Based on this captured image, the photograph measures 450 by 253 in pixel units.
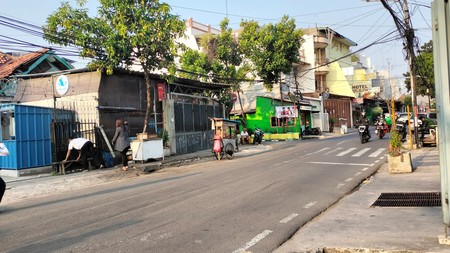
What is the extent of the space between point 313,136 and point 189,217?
33.0 metres

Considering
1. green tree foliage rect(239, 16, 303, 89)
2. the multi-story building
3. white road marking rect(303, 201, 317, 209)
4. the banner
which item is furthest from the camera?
the multi-story building

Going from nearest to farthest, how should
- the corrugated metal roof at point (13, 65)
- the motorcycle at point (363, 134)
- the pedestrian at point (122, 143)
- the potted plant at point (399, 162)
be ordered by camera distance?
the potted plant at point (399, 162)
the pedestrian at point (122, 143)
the corrugated metal roof at point (13, 65)
the motorcycle at point (363, 134)

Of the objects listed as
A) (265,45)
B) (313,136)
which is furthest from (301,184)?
(313,136)

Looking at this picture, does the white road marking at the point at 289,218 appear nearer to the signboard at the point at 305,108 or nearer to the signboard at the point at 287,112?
the signboard at the point at 287,112

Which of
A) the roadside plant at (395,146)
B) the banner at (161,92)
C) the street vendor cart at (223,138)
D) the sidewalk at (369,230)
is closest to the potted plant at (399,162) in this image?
the roadside plant at (395,146)

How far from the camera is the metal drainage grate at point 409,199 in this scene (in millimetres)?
7234

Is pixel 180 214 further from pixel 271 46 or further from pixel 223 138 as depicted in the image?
pixel 271 46

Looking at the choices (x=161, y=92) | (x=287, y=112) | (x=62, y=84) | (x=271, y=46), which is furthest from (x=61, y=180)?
(x=287, y=112)

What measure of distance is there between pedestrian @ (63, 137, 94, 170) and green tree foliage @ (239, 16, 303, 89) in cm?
2081

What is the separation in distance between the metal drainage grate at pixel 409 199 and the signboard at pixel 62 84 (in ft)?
46.9

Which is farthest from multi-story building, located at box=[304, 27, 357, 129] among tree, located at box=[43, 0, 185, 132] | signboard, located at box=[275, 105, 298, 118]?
tree, located at box=[43, 0, 185, 132]

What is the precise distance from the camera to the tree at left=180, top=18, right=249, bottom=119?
107 ft

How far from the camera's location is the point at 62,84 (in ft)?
58.3

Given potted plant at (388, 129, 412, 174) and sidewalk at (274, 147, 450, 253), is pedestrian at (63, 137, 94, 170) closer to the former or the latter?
sidewalk at (274, 147, 450, 253)
